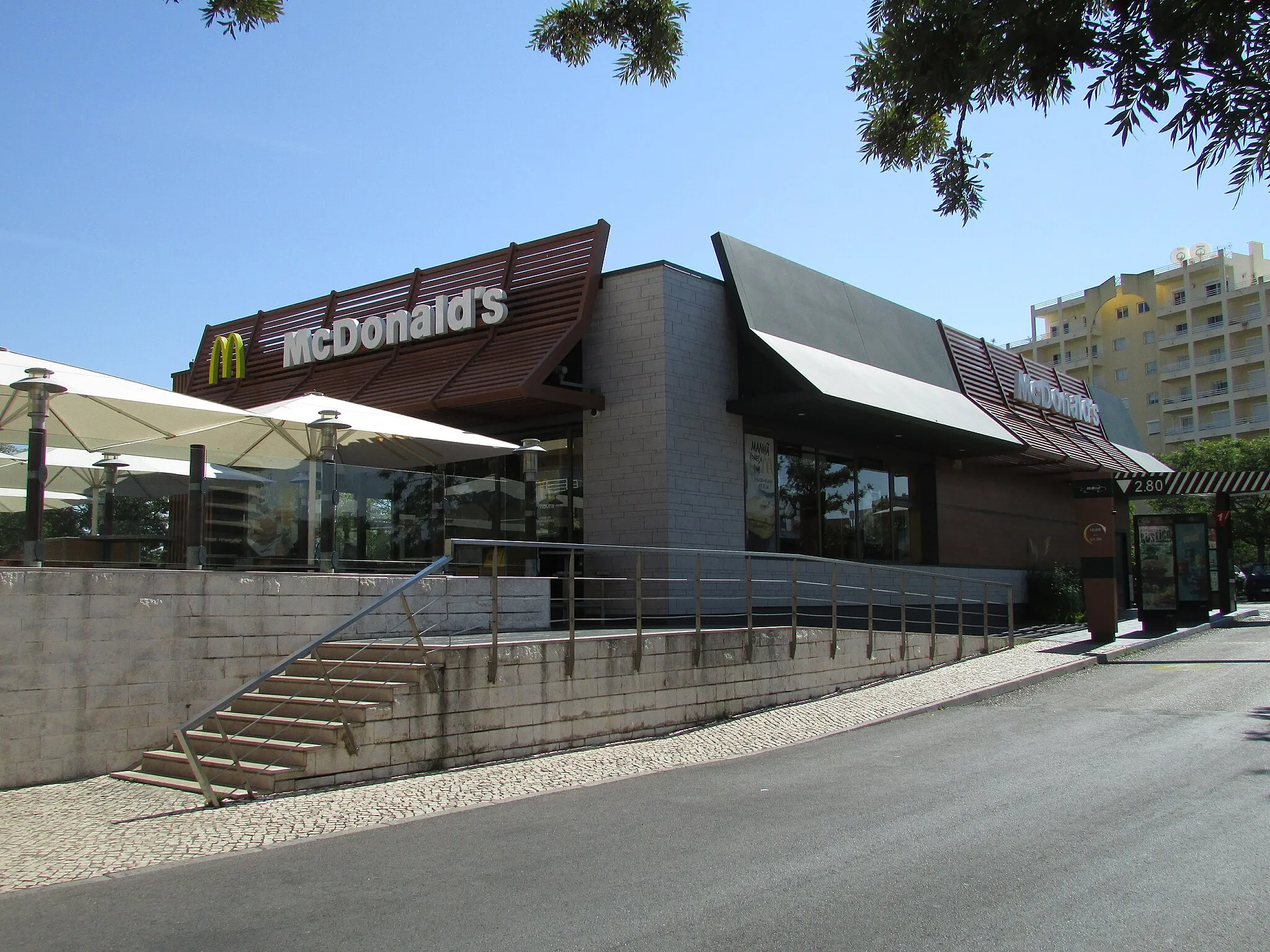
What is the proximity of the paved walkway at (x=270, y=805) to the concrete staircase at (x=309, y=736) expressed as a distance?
17cm

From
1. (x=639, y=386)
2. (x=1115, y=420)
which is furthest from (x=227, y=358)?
(x=1115, y=420)

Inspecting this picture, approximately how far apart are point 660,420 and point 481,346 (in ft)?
10.1

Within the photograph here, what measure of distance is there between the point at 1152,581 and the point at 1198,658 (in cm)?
392

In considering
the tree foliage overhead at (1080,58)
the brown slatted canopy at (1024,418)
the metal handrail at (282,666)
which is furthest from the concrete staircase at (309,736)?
the brown slatted canopy at (1024,418)

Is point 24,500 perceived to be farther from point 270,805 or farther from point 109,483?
point 270,805

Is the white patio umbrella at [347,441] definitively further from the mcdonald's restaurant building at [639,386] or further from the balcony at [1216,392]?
the balcony at [1216,392]

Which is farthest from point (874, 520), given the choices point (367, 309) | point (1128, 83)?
point (1128, 83)

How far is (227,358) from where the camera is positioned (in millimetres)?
20344

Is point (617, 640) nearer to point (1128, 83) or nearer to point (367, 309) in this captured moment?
point (1128, 83)

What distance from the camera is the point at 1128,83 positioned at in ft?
12.5

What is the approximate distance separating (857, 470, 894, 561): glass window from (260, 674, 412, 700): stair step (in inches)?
506

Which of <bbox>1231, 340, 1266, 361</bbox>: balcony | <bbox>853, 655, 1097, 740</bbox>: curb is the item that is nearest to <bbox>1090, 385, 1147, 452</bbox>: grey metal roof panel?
<bbox>853, 655, 1097, 740</bbox>: curb

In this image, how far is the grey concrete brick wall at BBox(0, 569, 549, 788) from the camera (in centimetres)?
862

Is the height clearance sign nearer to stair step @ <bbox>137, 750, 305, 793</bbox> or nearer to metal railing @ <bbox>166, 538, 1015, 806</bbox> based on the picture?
metal railing @ <bbox>166, 538, 1015, 806</bbox>
